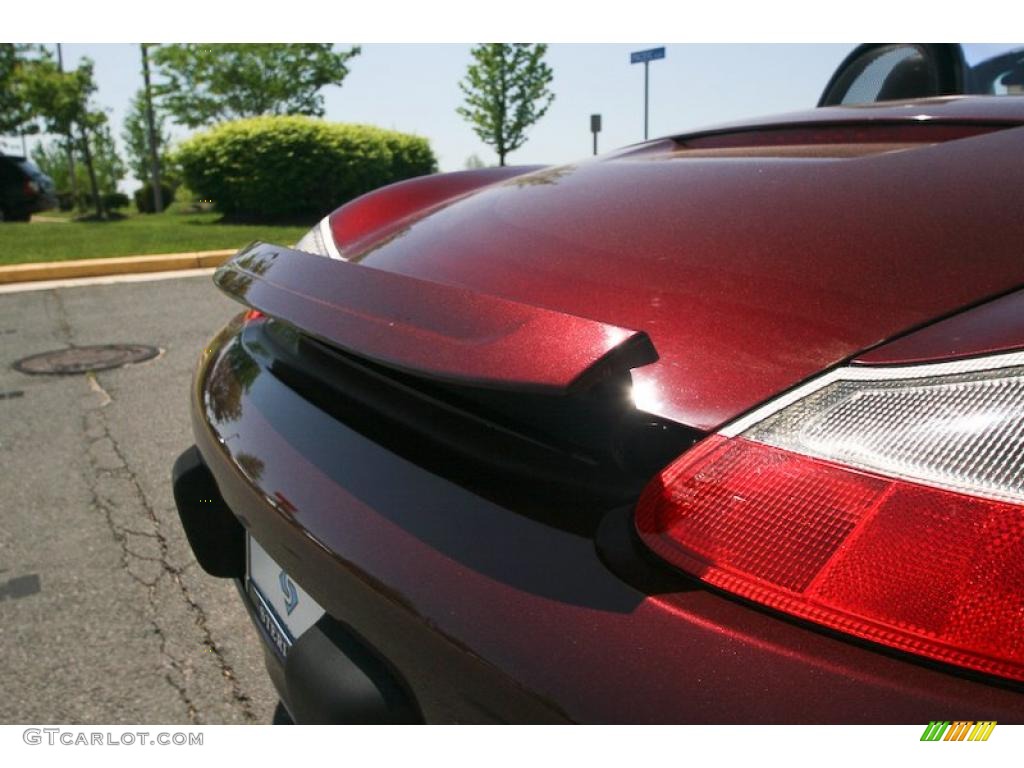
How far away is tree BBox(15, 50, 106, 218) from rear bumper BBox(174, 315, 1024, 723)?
2011 cm

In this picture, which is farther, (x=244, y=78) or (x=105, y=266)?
(x=244, y=78)

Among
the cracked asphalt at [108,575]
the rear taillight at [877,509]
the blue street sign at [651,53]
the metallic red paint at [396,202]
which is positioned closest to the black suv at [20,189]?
the cracked asphalt at [108,575]

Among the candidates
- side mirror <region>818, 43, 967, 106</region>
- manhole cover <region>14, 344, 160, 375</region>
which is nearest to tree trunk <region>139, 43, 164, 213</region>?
manhole cover <region>14, 344, 160, 375</region>

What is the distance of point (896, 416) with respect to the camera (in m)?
0.82

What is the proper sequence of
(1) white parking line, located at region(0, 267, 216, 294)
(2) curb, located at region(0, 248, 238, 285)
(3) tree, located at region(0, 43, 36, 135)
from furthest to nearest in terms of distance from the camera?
1. (3) tree, located at region(0, 43, 36, 135)
2. (2) curb, located at region(0, 248, 238, 285)
3. (1) white parking line, located at region(0, 267, 216, 294)

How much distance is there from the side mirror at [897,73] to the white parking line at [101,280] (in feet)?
21.8

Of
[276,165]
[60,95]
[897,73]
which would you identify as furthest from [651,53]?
[60,95]

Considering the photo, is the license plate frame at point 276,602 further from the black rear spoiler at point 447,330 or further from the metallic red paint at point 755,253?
the metallic red paint at point 755,253

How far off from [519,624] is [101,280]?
27.2 feet

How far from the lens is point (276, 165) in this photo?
15328 mm

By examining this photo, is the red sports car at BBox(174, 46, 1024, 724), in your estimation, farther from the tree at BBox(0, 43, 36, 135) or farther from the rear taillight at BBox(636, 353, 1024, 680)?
the tree at BBox(0, 43, 36, 135)

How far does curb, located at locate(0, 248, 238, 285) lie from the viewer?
26.8 ft

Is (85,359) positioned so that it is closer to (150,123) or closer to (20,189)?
(20,189)

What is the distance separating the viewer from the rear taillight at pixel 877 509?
729mm
